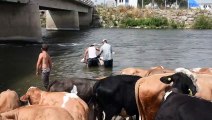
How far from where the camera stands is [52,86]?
39.6 ft

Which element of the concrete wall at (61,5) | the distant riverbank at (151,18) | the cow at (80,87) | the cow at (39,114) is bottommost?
the distant riverbank at (151,18)

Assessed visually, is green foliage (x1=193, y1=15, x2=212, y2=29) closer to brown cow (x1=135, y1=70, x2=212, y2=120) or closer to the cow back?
the cow back

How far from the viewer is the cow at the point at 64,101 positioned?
29.3 feet

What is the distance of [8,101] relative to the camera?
9.98 meters

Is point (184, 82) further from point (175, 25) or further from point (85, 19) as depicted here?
point (85, 19)

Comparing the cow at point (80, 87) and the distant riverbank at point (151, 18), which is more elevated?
the cow at point (80, 87)

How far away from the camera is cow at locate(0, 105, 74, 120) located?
7977 millimetres

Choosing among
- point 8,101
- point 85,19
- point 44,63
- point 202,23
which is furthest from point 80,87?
point 85,19

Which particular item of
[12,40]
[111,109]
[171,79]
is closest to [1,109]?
[111,109]

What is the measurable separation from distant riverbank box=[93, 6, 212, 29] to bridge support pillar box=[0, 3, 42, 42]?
45.8 m

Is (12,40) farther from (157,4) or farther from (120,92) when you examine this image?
(157,4)

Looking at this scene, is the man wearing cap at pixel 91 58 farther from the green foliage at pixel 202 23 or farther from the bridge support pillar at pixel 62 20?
the green foliage at pixel 202 23

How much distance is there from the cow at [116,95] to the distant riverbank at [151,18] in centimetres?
7493

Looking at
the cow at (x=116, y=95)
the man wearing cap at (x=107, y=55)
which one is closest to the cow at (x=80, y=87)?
the cow at (x=116, y=95)
